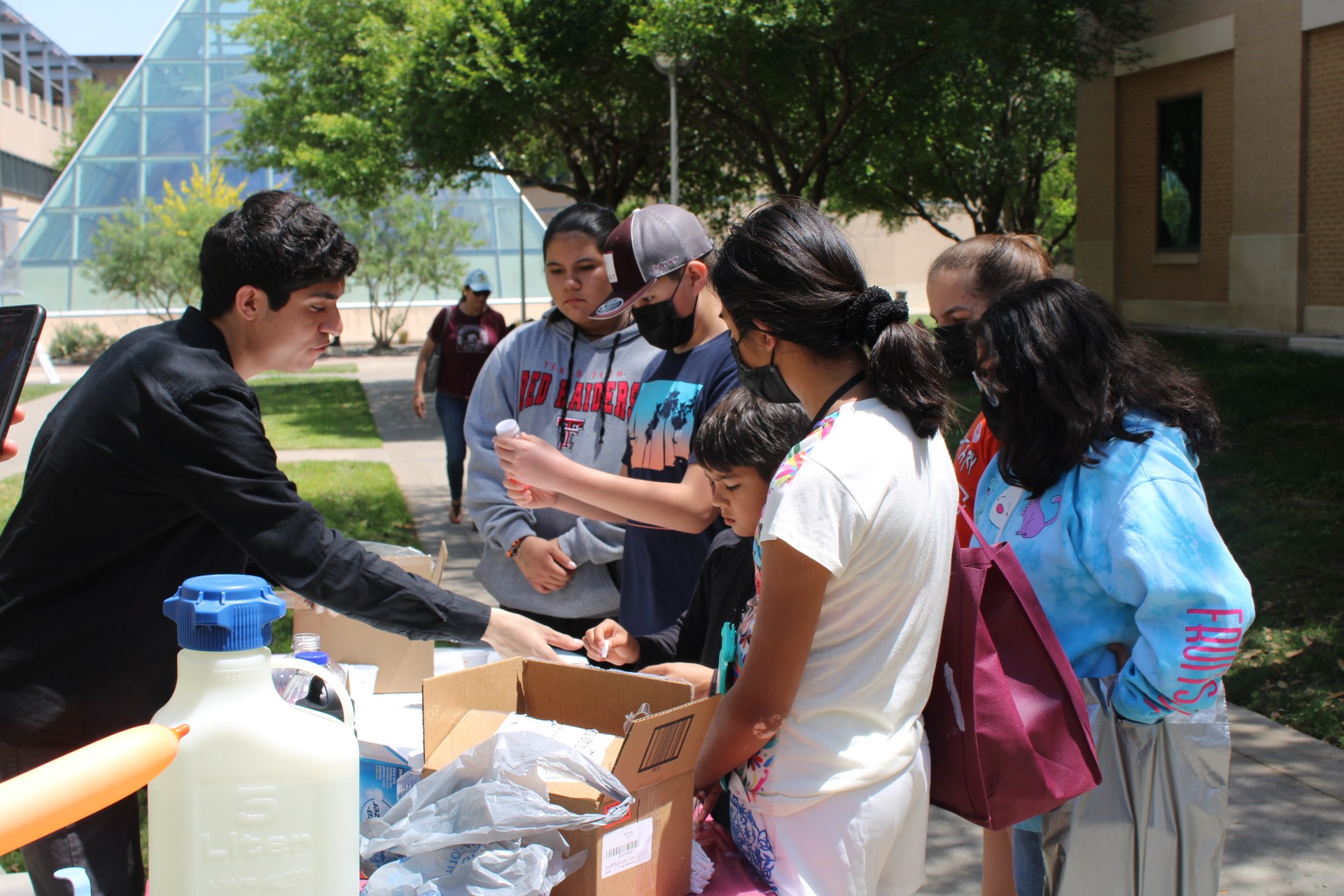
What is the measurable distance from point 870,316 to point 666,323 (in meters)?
1.20

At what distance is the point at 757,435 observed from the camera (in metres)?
2.16

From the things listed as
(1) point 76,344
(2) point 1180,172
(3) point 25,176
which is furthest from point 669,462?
(3) point 25,176

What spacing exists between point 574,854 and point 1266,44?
1731 centimetres

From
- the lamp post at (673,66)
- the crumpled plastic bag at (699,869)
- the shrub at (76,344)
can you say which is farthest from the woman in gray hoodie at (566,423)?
the shrub at (76,344)

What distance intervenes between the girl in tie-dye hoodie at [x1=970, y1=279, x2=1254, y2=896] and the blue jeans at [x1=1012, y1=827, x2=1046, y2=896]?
55cm

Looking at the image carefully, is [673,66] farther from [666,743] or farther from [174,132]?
[174,132]

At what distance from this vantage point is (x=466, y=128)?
15211 mm

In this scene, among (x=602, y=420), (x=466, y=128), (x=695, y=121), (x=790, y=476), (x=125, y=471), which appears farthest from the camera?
(x=695, y=121)

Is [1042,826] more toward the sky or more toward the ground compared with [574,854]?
more toward the ground

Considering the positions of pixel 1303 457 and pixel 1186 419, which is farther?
pixel 1303 457

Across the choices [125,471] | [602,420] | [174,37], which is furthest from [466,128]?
[174,37]

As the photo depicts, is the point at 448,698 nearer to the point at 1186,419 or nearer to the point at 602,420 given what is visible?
the point at 602,420

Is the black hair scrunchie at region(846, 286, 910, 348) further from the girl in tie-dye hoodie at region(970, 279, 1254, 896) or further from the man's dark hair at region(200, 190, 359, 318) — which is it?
the man's dark hair at region(200, 190, 359, 318)

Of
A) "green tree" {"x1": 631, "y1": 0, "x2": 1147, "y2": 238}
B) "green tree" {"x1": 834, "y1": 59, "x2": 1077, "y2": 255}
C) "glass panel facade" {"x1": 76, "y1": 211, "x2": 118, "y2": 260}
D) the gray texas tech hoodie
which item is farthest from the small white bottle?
"glass panel facade" {"x1": 76, "y1": 211, "x2": 118, "y2": 260}
